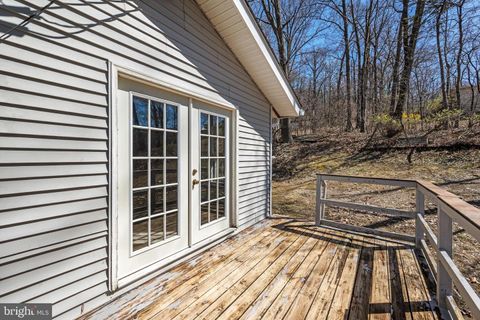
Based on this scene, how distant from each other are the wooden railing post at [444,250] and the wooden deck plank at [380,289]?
378 millimetres

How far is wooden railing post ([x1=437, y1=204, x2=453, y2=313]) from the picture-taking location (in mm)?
1970

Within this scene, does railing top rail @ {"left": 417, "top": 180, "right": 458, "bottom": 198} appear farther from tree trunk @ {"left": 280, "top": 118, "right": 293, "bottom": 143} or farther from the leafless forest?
tree trunk @ {"left": 280, "top": 118, "right": 293, "bottom": 143}

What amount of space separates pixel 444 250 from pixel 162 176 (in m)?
2.59

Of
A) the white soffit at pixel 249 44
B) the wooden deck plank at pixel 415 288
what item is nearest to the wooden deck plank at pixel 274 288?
the wooden deck plank at pixel 415 288

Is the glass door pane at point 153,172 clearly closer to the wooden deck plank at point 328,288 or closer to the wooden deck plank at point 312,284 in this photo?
the wooden deck plank at point 312,284

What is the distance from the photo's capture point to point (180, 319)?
1.89 meters

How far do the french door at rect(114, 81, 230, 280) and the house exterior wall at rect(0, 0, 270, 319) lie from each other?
0.20m

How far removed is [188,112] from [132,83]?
0.78 m

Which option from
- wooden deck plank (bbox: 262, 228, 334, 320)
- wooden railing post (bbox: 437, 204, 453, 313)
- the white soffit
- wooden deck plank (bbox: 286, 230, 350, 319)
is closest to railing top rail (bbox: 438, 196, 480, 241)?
wooden railing post (bbox: 437, 204, 453, 313)

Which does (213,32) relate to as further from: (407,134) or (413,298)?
(407,134)

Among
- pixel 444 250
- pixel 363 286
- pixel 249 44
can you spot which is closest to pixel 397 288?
pixel 363 286

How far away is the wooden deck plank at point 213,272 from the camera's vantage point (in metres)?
2.04

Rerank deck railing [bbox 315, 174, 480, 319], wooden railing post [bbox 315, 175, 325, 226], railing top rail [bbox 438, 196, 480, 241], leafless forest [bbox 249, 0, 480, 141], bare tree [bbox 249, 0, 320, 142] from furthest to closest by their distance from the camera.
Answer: bare tree [bbox 249, 0, 320, 142]
leafless forest [bbox 249, 0, 480, 141]
wooden railing post [bbox 315, 175, 325, 226]
deck railing [bbox 315, 174, 480, 319]
railing top rail [bbox 438, 196, 480, 241]

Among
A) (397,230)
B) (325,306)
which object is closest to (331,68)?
(397,230)
